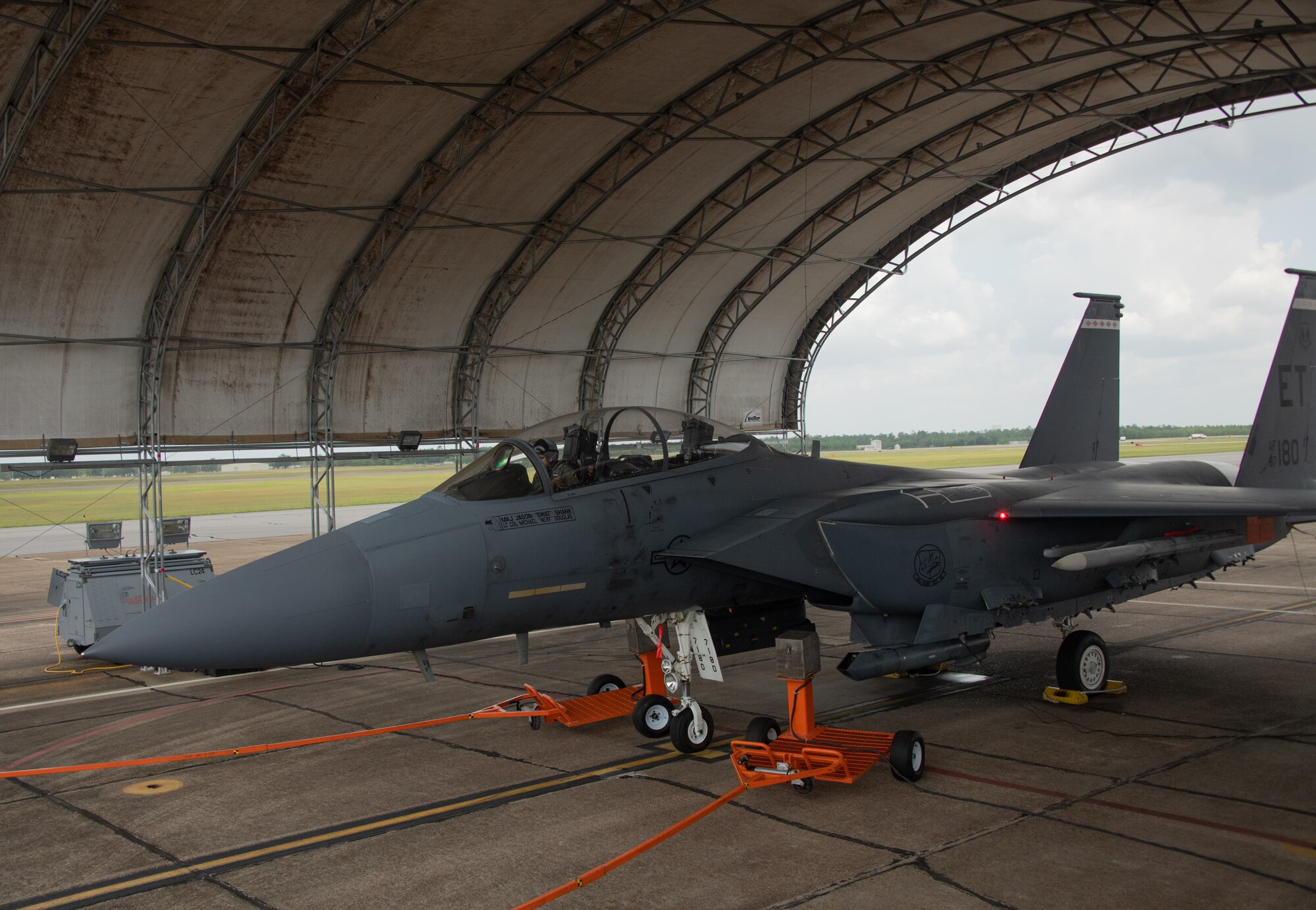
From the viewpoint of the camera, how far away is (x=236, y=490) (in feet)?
182

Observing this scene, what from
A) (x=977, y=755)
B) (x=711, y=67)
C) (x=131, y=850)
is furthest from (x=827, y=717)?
(x=711, y=67)

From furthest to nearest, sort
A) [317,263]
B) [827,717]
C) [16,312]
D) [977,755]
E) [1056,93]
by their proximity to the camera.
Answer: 1. [1056,93]
2. [317,263]
3. [16,312]
4. [827,717]
5. [977,755]

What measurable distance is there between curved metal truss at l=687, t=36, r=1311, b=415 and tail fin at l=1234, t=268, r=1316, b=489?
17.3 ft

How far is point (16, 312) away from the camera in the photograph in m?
13.4

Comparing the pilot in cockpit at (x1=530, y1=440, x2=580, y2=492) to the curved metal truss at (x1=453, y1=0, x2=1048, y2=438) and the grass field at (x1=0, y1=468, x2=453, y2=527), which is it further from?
the grass field at (x1=0, y1=468, x2=453, y2=527)

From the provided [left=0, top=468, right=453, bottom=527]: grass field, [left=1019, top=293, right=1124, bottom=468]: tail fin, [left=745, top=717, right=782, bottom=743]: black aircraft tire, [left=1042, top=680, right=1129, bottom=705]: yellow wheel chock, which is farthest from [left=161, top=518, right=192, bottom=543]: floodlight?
[left=0, top=468, right=453, bottom=527]: grass field

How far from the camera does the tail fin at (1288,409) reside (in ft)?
34.8

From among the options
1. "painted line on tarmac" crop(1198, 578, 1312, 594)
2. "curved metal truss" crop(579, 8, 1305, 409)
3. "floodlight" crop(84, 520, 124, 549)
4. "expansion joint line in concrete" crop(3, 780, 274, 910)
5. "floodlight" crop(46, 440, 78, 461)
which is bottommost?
"expansion joint line in concrete" crop(3, 780, 274, 910)

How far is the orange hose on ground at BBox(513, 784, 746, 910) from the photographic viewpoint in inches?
195

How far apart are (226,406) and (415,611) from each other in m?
11.5

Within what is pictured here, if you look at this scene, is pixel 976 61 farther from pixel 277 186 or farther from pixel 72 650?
pixel 72 650

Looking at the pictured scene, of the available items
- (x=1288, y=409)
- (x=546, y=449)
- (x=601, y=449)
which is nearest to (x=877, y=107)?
(x=1288, y=409)

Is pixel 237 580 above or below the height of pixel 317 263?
below

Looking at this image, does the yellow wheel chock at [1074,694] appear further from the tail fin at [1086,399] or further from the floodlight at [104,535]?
the floodlight at [104,535]
